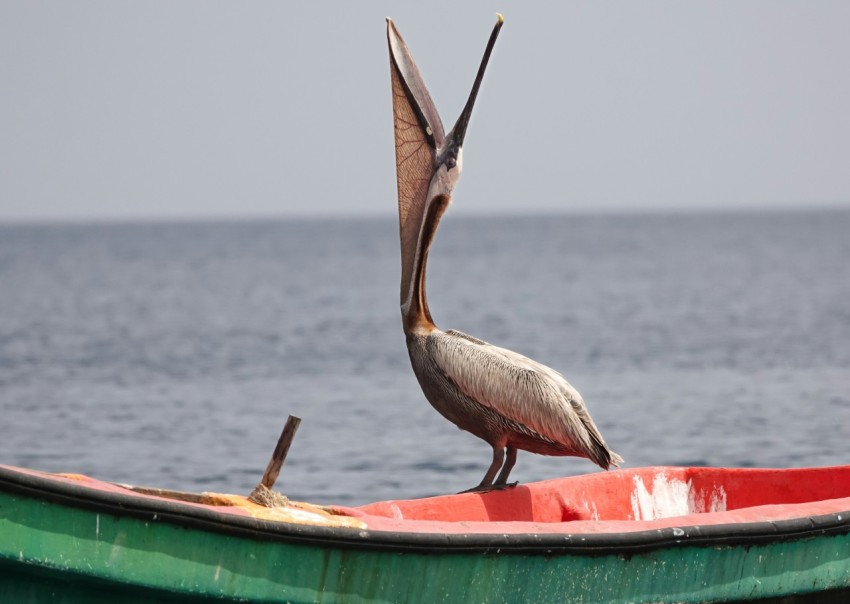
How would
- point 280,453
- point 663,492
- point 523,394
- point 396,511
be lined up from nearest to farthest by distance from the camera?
point 280,453, point 396,511, point 523,394, point 663,492

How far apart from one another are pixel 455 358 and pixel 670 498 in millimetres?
1548

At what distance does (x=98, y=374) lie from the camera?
20516 millimetres

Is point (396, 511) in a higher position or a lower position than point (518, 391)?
lower

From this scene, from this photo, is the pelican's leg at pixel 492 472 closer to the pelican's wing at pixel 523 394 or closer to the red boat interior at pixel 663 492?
the red boat interior at pixel 663 492

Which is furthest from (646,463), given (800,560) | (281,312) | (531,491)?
(281,312)

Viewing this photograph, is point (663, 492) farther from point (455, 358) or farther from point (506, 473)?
point (455, 358)

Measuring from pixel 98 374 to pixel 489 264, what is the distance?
4708 centimetres

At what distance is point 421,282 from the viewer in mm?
6582

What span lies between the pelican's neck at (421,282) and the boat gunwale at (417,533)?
1624 millimetres

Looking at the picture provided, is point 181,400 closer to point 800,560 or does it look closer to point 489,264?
point 800,560

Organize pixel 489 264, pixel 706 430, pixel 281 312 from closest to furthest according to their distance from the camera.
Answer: pixel 706 430 < pixel 281 312 < pixel 489 264

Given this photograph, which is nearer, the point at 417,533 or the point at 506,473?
the point at 417,533

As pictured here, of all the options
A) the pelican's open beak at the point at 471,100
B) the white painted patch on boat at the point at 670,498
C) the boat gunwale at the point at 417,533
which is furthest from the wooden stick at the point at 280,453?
the white painted patch on boat at the point at 670,498

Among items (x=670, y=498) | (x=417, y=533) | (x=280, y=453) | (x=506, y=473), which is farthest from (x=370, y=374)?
(x=417, y=533)
